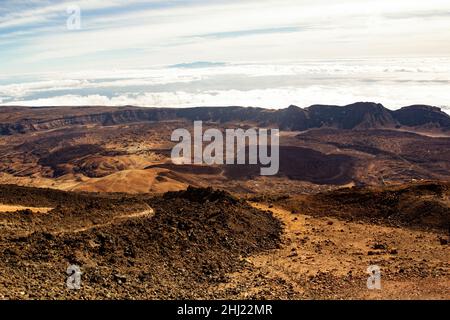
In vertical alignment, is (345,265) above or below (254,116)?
above

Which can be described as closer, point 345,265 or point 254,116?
point 345,265

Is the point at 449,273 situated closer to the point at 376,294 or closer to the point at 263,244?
the point at 376,294

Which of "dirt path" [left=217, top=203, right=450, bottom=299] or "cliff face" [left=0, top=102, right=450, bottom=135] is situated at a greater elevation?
"dirt path" [left=217, top=203, right=450, bottom=299]

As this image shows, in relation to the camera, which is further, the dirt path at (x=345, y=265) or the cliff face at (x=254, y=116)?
the cliff face at (x=254, y=116)

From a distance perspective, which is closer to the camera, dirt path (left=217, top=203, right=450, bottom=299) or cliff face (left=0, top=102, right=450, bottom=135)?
dirt path (left=217, top=203, right=450, bottom=299)
